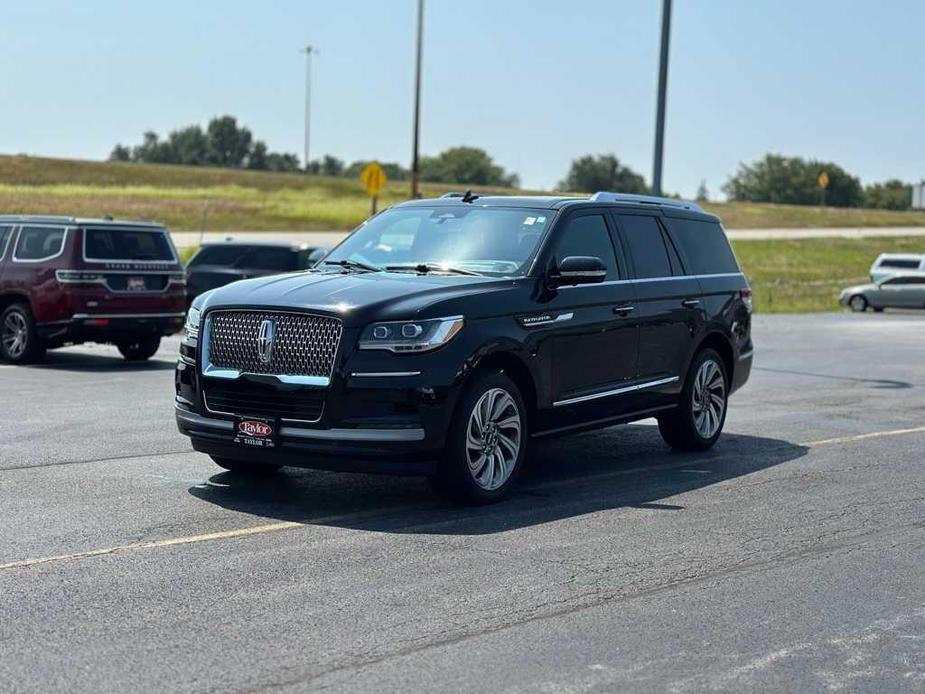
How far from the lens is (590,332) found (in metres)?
10.2

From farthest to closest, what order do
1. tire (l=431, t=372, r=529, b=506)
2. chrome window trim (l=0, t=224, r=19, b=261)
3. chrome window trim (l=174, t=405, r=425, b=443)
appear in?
chrome window trim (l=0, t=224, r=19, b=261) < tire (l=431, t=372, r=529, b=506) < chrome window trim (l=174, t=405, r=425, b=443)

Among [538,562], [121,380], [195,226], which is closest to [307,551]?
[538,562]

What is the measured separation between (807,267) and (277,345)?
55.8 meters

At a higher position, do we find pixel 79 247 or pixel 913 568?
pixel 79 247

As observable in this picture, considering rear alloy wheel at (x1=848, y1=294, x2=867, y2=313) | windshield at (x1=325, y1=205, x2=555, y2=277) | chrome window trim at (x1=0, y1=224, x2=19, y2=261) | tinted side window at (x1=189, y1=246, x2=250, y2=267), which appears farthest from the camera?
rear alloy wheel at (x1=848, y1=294, x2=867, y2=313)

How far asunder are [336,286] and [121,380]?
26.4 ft

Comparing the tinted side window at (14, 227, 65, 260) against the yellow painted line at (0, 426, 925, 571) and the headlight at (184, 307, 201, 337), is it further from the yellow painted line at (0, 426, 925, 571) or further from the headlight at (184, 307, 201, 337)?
the yellow painted line at (0, 426, 925, 571)

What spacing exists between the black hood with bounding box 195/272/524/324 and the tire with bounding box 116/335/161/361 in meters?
10.3

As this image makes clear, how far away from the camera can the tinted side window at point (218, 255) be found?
90.4 feet

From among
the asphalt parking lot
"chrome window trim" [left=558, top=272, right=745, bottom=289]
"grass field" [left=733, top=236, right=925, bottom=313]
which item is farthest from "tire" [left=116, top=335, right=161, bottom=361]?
"grass field" [left=733, top=236, right=925, bottom=313]

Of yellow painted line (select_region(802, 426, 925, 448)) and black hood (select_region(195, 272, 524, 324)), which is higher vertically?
black hood (select_region(195, 272, 524, 324))

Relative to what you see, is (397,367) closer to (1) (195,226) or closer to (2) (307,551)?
(2) (307,551)

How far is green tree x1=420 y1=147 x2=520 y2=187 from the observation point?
16038 cm

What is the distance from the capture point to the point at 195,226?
6303 cm
